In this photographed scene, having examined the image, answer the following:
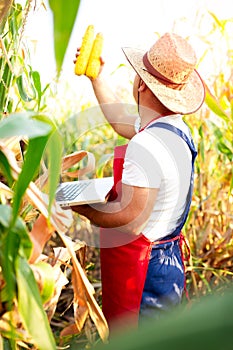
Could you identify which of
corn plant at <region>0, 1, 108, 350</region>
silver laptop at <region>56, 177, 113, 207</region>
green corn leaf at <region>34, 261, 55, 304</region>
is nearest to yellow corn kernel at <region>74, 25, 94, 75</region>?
silver laptop at <region>56, 177, 113, 207</region>

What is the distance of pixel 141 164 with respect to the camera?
103 centimetres

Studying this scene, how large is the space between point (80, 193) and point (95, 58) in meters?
0.35

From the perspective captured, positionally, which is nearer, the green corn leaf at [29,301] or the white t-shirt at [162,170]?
the green corn leaf at [29,301]

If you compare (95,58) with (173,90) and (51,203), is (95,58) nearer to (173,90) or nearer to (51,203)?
(173,90)

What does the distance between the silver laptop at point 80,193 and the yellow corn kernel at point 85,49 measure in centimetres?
23

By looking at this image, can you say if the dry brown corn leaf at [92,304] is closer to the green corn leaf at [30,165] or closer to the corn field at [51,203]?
the corn field at [51,203]

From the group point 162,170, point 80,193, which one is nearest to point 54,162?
point 80,193

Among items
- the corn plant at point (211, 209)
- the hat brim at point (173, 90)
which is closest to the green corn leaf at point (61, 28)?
the hat brim at point (173, 90)

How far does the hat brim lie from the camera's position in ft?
3.65

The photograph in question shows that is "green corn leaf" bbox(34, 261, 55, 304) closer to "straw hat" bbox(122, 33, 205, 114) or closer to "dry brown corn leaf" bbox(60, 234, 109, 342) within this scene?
"dry brown corn leaf" bbox(60, 234, 109, 342)

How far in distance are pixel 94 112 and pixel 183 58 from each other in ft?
3.51

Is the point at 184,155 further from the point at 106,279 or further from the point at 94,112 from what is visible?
the point at 94,112

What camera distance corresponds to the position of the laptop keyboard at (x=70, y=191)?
0.94m

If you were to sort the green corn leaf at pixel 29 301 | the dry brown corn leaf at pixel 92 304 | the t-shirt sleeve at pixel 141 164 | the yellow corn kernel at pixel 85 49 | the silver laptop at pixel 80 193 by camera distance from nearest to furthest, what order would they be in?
1. the green corn leaf at pixel 29 301
2. the dry brown corn leaf at pixel 92 304
3. the silver laptop at pixel 80 193
4. the t-shirt sleeve at pixel 141 164
5. the yellow corn kernel at pixel 85 49
